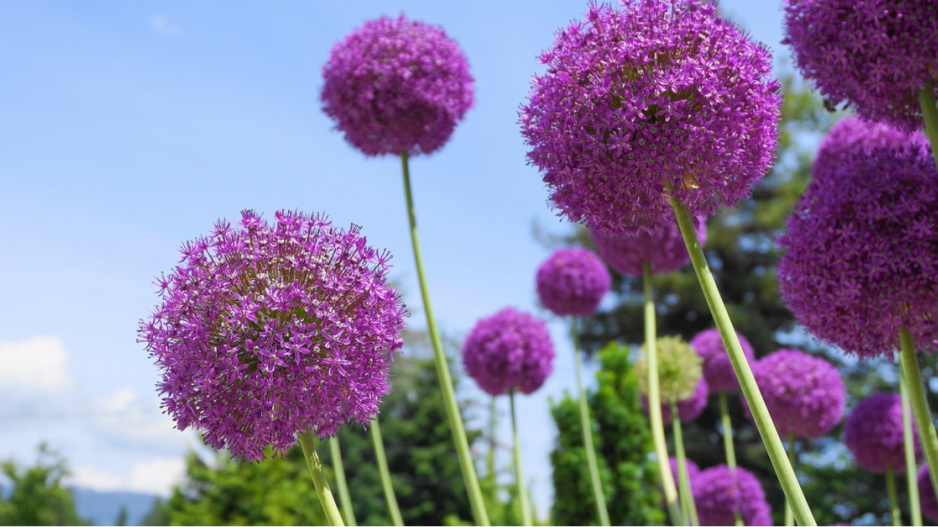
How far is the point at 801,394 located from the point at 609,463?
922 centimetres

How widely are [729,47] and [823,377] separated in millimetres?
4795

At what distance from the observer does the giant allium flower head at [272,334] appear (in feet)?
9.54


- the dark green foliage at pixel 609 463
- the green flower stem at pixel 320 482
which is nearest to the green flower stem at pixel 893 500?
the green flower stem at pixel 320 482

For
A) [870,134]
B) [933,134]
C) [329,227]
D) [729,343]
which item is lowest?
[729,343]

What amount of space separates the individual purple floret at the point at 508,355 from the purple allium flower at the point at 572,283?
59 cm

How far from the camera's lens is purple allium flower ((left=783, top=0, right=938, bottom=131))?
13.1ft

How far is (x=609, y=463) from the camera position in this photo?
52.6 ft

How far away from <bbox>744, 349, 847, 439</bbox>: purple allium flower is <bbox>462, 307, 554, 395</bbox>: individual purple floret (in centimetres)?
227

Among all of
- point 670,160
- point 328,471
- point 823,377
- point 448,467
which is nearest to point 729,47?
point 670,160

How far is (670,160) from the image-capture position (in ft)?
10.8

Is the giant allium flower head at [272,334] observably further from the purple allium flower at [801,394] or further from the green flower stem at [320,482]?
the purple allium flower at [801,394]

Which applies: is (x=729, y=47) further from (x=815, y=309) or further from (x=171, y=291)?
(x=171, y=291)

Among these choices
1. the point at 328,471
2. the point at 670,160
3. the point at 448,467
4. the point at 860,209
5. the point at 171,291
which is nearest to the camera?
the point at 171,291

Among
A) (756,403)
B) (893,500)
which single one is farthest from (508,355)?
(756,403)
